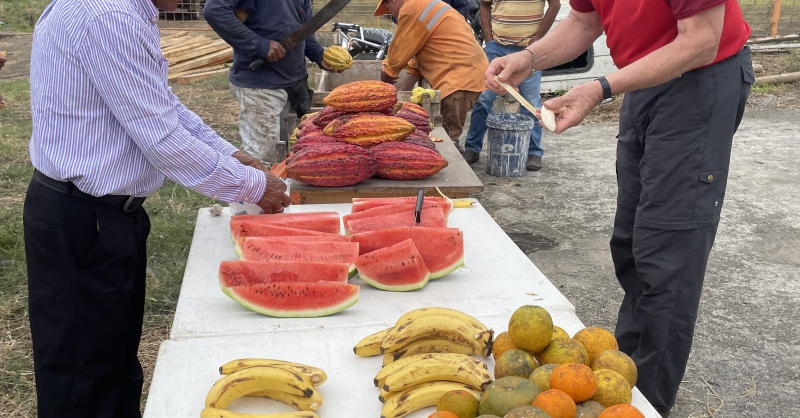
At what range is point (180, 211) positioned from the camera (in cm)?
596

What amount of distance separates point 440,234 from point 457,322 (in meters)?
0.69

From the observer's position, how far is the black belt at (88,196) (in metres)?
2.42

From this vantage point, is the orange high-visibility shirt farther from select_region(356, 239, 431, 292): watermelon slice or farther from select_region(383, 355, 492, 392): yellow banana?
select_region(383, 355, 492, 392): yellow banana

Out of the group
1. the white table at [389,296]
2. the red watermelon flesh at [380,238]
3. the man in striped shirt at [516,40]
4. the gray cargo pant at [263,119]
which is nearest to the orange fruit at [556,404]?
the white table at [389,296]

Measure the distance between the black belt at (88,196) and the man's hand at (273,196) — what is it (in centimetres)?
49

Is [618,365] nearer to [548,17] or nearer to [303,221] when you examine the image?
[303,221]

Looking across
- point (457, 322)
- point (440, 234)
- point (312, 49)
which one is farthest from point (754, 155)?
point (457, 322)

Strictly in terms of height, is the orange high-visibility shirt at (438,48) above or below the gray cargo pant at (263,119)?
above

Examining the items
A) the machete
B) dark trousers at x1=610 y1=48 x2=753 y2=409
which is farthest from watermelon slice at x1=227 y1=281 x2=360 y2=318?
the machete

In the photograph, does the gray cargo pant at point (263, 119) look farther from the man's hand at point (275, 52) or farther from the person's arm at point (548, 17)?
the person's arm at point (548, 17)

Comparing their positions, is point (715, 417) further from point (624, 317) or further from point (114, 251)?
point (114, 251)

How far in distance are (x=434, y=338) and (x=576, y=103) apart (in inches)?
40.8

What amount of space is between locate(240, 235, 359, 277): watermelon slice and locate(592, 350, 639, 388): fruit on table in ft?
3.66

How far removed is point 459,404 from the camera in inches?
65.7
